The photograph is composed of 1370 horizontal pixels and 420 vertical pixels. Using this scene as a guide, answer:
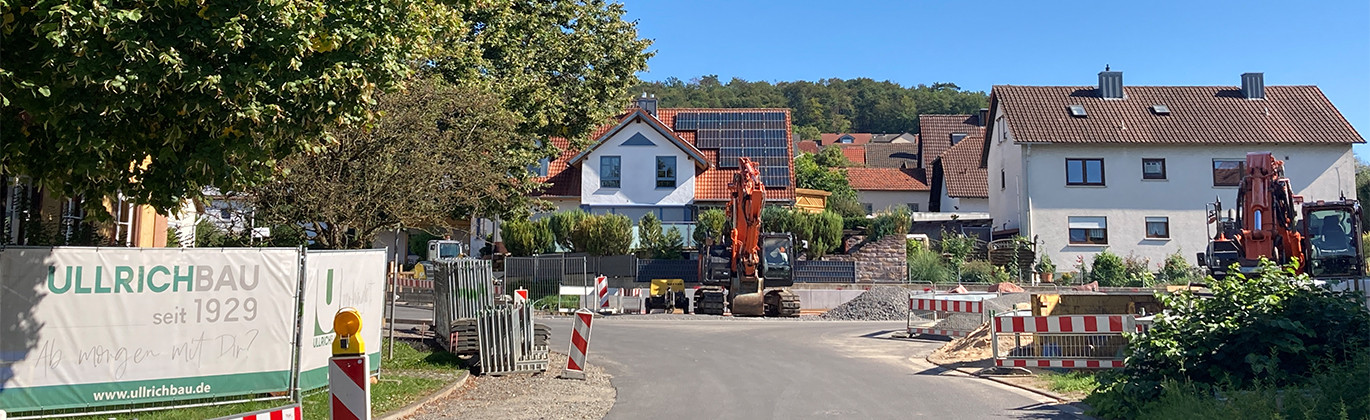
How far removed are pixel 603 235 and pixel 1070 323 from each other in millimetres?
24255

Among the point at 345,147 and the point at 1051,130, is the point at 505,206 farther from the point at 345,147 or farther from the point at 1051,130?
the point at 1051,130

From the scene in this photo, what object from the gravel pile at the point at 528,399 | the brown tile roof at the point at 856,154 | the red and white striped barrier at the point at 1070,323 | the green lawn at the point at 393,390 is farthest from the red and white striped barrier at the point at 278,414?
the brown tile roof at the point at 856,154

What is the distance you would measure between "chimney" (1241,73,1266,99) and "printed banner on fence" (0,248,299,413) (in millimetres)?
41469

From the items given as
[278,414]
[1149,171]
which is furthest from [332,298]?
[1149,171]

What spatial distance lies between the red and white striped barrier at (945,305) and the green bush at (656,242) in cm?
1562

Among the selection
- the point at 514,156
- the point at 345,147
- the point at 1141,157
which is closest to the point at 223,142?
the point at 345,147

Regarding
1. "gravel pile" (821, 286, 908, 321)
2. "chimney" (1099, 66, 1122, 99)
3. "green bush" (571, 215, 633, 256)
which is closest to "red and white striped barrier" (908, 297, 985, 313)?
"gravel pile" (821, 286, 908, 321)

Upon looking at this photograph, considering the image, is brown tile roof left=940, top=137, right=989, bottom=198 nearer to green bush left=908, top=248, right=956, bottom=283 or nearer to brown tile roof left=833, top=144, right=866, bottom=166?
green bush left=908, top=248, right=956, bottom=283

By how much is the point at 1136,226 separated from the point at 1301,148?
699 cm

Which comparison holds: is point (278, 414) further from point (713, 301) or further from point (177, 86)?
point (713, 301)

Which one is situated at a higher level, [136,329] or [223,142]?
[223,142]

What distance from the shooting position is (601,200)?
141 ft

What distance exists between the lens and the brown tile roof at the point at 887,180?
62625mm

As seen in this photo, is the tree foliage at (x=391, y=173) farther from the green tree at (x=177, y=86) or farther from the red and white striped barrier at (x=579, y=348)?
the green tree at (x=177, y=86)
